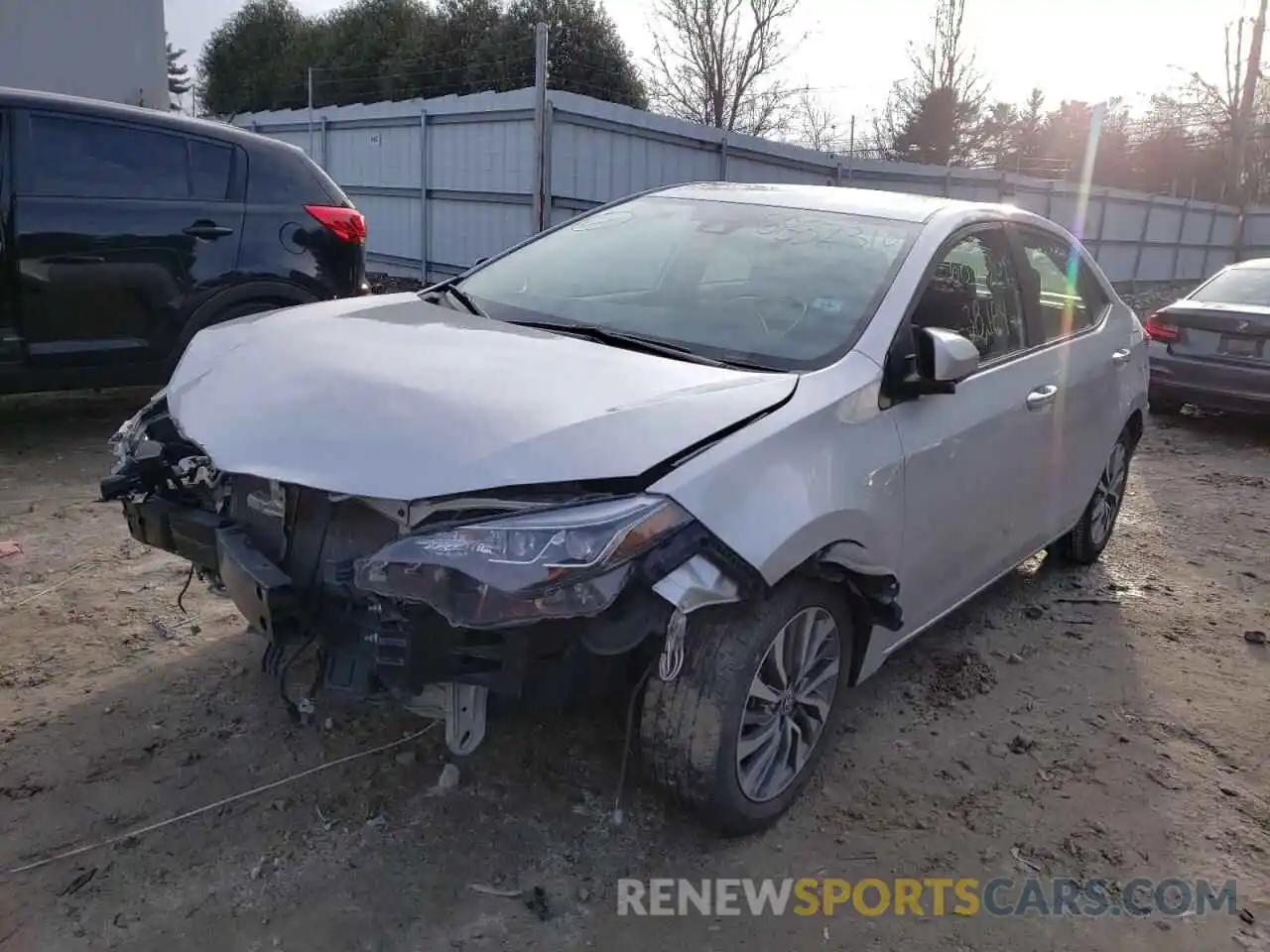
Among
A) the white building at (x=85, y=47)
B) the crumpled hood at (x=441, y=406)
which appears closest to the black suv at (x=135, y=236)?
the crumpled hood at (x=441, y=406)

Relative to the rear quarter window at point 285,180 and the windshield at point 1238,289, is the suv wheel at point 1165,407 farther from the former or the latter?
the rear quarter window at point 285,180

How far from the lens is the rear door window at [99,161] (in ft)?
17.5

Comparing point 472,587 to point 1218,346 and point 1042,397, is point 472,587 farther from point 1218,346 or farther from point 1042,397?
point 1218,346

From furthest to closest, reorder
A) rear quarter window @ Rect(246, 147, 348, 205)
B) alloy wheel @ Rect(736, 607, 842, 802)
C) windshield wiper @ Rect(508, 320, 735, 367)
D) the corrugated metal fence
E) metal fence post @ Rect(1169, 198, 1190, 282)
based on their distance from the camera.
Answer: metal fence post @ Rect(1169, 198, 1190, 282)
the corrugated metal fence
rear quarter window @ Rect(246, 147, 348, 205)
windshield wiper @ Rect(508, 320, 735, 367)
alloy wheel @ Rect(736, 607, 842, 802)

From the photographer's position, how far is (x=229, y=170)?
5934 mm

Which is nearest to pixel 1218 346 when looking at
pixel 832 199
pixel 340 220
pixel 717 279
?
pixel 832 199

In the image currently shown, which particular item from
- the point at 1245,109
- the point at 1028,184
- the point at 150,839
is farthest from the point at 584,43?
the point at 150,839

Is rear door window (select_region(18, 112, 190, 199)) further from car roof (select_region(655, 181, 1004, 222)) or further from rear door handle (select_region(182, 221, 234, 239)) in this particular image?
car roof (select_region(655, 181, 1004, 222))

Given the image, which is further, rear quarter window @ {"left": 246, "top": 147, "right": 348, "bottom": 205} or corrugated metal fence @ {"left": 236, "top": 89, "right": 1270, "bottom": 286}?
corrugated metal fence @ {"left": 236, "top": 89, "right": 1270, "bottom": 286}

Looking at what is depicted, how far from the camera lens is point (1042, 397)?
12.6ft

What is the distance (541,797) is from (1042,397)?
2292mm

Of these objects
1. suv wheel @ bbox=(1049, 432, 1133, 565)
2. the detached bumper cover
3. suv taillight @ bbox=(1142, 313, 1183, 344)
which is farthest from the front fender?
suv taillight @ bbox=(1142, 313, 1183, 344)

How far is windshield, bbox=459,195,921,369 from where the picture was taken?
3125 millimetres

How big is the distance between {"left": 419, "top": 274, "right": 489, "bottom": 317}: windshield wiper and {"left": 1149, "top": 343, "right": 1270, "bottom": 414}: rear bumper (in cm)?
654
